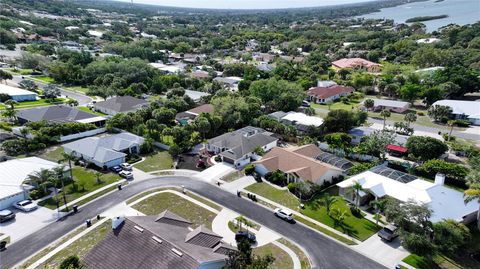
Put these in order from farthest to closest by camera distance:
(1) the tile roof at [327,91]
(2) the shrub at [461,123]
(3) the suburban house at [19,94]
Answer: (1) the tile roof at [327,91] → (3) the suburban house at [19,94] → (2) the shrub at [461,123]

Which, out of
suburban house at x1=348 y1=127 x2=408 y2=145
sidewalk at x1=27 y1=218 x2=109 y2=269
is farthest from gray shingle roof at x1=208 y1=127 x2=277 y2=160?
sidewalk at x1=27 y1=218 x2=109 y2=269

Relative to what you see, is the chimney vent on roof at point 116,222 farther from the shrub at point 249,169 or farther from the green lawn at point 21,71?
the green lawn at point 21,71

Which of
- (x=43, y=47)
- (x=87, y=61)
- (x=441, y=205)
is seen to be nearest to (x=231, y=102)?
(x=441, y=205)

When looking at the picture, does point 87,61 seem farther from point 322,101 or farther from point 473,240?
point 473,240

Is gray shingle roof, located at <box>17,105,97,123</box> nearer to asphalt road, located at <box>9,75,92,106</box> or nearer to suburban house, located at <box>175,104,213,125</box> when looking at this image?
asphalt road, located at <box>9,75,92,106</box>

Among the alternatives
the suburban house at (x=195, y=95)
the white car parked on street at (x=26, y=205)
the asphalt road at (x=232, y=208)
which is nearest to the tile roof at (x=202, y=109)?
the suburban house at (x=195, y=95)
